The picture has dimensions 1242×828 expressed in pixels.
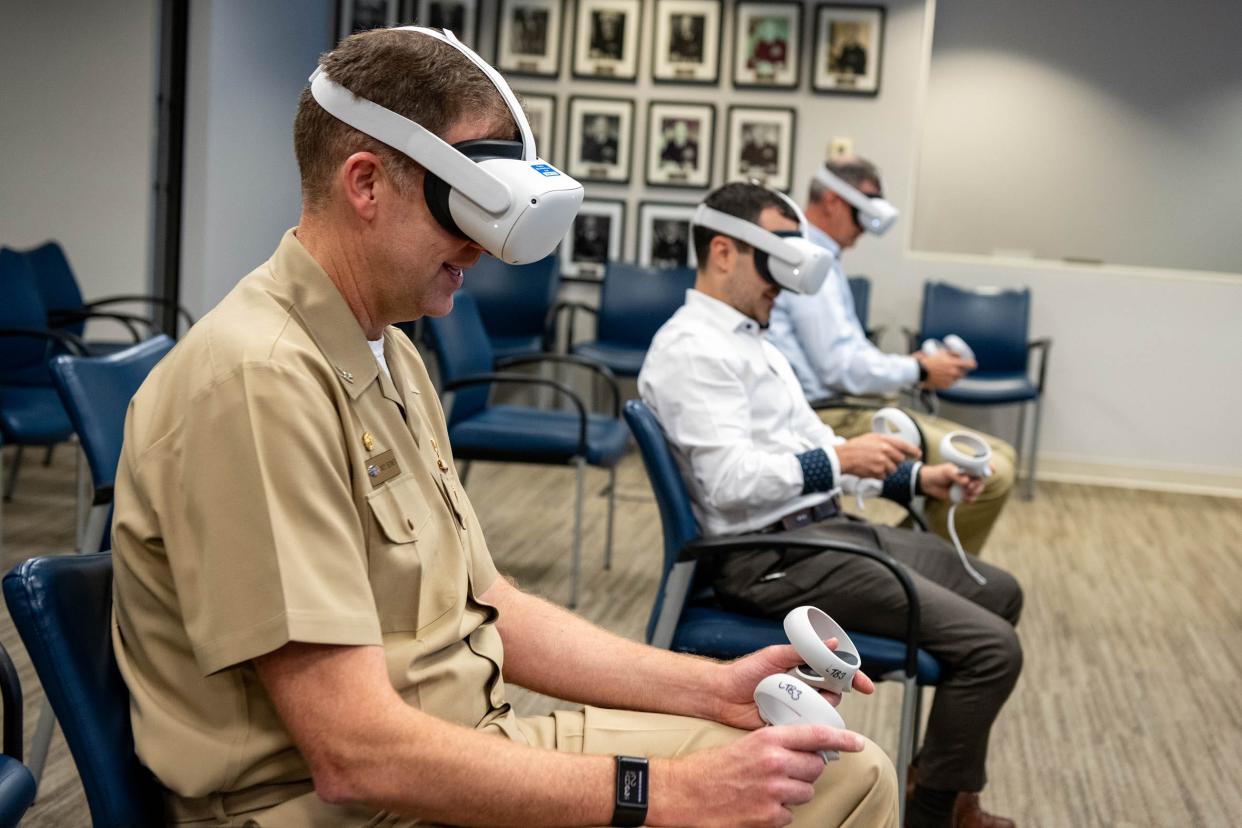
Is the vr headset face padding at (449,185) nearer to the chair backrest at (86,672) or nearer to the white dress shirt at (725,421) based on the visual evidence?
the chair backrest at (86,672)

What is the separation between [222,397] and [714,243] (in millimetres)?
2010

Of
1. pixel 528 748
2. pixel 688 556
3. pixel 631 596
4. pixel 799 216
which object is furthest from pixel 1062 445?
pixel 528 748

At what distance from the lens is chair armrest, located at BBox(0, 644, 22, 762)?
4.59ft

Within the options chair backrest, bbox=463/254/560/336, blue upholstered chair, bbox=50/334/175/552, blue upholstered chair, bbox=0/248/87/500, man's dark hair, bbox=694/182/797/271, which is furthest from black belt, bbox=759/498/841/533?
chair backrest, bbox=463/254/560/336

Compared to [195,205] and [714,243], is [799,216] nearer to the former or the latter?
[714,243]

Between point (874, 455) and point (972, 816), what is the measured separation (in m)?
0.81

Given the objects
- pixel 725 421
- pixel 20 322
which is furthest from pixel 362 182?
pixel 20 322

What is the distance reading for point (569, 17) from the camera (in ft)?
23.3

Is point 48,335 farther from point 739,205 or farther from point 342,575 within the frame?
point 342,575

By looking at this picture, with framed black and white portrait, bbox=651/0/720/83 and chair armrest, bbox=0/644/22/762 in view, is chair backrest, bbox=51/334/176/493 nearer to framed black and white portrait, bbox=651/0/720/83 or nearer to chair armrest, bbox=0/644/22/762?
chair armrest, bbox=0/644/22/762

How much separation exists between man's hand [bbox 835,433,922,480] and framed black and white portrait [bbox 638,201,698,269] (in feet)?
14.3

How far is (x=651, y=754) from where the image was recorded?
1.66 metres

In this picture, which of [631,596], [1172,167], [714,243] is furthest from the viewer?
[1172,167]

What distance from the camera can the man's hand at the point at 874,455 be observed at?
2.82m
